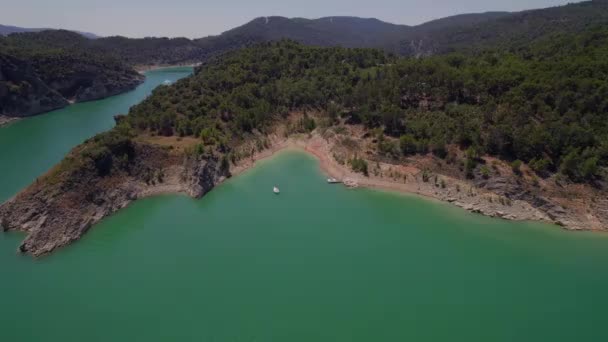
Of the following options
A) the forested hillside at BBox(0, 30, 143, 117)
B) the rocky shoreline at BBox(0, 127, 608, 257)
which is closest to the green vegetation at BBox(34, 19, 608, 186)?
the rocky shoreline at BBox(0, 127, 608, 257)

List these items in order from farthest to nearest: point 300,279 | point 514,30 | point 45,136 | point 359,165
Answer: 1. point 514,30
2. point 45,136
3. point 359,165
4. point 300,279

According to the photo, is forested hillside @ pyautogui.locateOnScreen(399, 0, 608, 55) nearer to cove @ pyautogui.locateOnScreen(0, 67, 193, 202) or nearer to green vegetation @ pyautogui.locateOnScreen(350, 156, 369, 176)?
green vegetation @ pyautogui.locateOnScreen(350, 156, 369, 176)

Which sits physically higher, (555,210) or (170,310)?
(555,210)

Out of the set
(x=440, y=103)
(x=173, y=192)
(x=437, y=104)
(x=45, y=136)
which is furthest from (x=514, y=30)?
(x=45, y=136)

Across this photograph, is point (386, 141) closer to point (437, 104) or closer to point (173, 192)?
point (437, 104)

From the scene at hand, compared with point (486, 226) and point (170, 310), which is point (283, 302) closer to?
point (170, 310)

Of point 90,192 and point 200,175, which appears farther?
point 200,175

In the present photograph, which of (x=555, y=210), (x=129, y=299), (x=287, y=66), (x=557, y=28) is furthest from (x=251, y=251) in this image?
(x=557, y=28)
